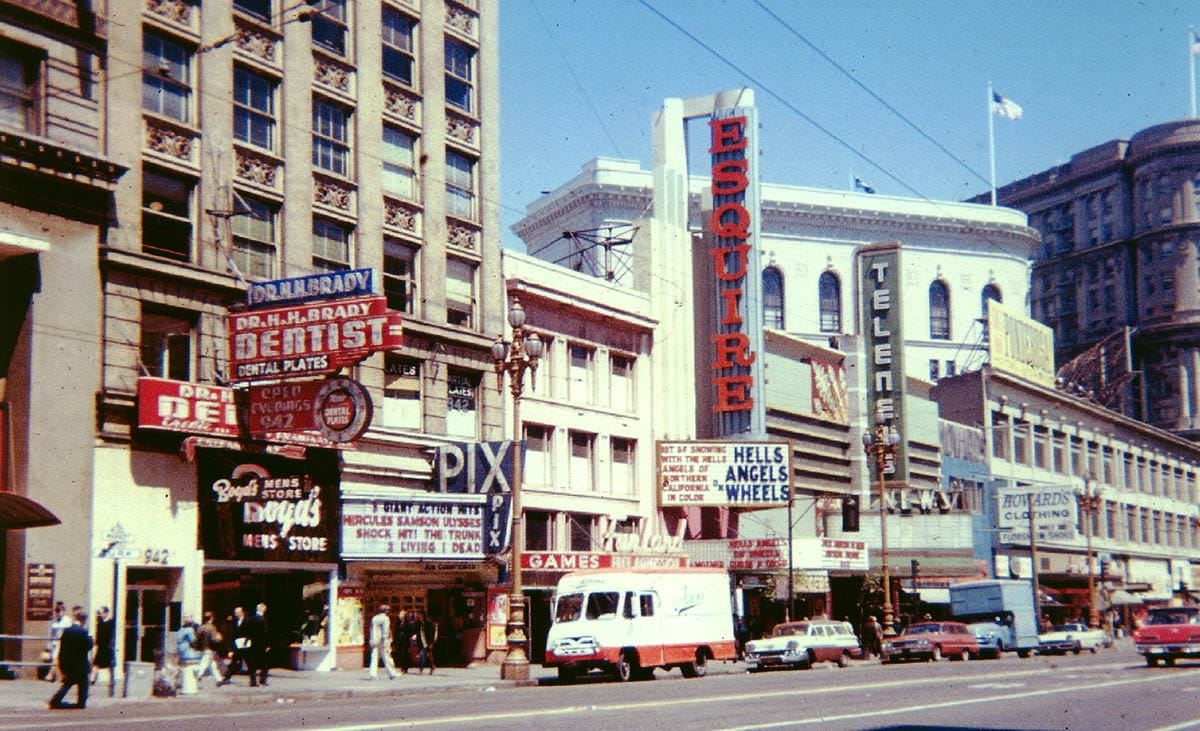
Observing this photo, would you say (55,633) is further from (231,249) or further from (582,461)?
(582,461)

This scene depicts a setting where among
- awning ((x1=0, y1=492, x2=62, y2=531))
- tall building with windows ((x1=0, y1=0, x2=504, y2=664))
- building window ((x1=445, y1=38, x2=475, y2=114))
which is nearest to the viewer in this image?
awning ((x1=0, y1=492, x2=62, y2=531))

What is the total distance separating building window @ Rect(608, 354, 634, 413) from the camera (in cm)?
5147

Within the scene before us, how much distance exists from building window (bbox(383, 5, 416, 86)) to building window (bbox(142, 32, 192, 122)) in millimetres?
7947

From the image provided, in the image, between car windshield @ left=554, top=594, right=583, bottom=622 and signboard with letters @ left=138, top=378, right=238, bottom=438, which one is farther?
car windshield @ left=554, top=594, right=583, bottom=622

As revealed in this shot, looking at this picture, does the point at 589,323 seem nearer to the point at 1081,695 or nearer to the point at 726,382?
the point at 726,382

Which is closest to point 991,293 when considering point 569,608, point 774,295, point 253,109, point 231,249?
point 774,295

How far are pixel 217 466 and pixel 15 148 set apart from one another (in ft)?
29.1

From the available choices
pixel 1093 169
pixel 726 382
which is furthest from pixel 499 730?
pixel 1093 169

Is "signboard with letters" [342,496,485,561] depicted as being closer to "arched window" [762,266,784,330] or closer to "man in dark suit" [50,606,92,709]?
"man in dark suit" [50,606,92,709]

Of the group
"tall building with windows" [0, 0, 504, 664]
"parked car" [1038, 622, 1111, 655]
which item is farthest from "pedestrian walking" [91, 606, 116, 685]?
"parked car" [1038, 622, 1111, 655]

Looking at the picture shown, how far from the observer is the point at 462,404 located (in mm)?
44406

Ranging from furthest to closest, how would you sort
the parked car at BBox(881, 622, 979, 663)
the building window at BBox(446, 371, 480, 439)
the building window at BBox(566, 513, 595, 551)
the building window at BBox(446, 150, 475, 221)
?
the building window at BBox(566, 513, 595, 551)
the parked car at BBox(881, 622, 979, 663)
the building window at BBox(446, 150, 475, 221)
the building window at BBox(446, 371, 480, 439)

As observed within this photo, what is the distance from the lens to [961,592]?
56531mm

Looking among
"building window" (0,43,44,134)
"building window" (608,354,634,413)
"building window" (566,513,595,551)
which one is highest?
"building window" (0,43,44,134)
